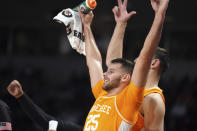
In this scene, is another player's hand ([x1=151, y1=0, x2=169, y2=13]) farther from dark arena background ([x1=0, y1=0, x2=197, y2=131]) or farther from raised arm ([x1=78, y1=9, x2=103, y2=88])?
dark arena background ([x1=0, y1=0, x2=197, y2=131])

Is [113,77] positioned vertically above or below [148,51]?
below

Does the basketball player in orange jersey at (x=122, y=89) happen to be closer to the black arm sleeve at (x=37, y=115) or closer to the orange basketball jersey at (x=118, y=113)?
the orange basketball jersey at (x=118, y=113)

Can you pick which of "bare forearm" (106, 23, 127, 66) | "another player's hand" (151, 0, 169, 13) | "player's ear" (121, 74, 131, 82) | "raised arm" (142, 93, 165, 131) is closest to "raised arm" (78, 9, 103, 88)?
"bare forearm" (106, 23, 127, 66)

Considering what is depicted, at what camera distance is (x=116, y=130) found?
9.46ft

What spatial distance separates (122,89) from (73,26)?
78cm

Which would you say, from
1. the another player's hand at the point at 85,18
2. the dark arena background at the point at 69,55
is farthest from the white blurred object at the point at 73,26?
the dark arena background at the point at 69,55

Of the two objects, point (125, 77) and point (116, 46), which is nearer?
point (125, 77)

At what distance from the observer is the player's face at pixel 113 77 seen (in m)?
3.05

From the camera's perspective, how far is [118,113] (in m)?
2.91

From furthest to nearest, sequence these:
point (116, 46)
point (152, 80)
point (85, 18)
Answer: point (116, 46) → point (85, 18) → point (152, 80)

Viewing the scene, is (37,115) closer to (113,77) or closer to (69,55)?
(113,77)

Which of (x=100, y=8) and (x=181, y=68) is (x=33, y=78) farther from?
(x=181, y=68)

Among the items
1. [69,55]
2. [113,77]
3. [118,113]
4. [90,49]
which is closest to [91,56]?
[90,49]

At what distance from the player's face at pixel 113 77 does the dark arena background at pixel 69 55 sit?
526 centimetres
